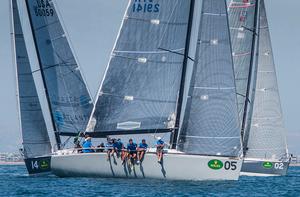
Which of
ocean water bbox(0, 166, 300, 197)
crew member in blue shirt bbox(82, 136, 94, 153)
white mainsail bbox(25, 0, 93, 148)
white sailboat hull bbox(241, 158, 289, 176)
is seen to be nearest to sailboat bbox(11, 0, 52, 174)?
white mainsail bbox(25, 0, 93, 148)

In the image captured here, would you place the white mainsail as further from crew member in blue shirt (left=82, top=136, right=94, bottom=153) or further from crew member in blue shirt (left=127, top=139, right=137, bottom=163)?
crew member in blue shirt (left=127, top=139, right=137, bottom=163)

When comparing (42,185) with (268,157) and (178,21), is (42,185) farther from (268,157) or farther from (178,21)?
(268,157)

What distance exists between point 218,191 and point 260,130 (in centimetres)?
1954

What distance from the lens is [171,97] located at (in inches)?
1858

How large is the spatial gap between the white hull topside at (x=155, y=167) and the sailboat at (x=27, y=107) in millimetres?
5418

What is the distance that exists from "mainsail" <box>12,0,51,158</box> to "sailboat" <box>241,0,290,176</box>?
13.4 meters

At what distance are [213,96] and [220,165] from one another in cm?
294

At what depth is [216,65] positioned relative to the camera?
1813 inches

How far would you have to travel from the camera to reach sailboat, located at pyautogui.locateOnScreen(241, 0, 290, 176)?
60.8 m

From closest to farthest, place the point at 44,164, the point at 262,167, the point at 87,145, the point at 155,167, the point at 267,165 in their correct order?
→ the point at 155,167, the point at 87,145, the point at 44,164, the point at 262,167, the point at 267,165

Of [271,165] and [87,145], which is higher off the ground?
[87,145]

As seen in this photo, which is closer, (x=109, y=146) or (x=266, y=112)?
(x=109, y=146)

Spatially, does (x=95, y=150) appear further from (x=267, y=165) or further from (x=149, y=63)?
(x=267, y=165)

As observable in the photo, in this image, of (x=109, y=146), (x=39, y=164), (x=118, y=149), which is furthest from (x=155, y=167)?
(x=39, y=164)
